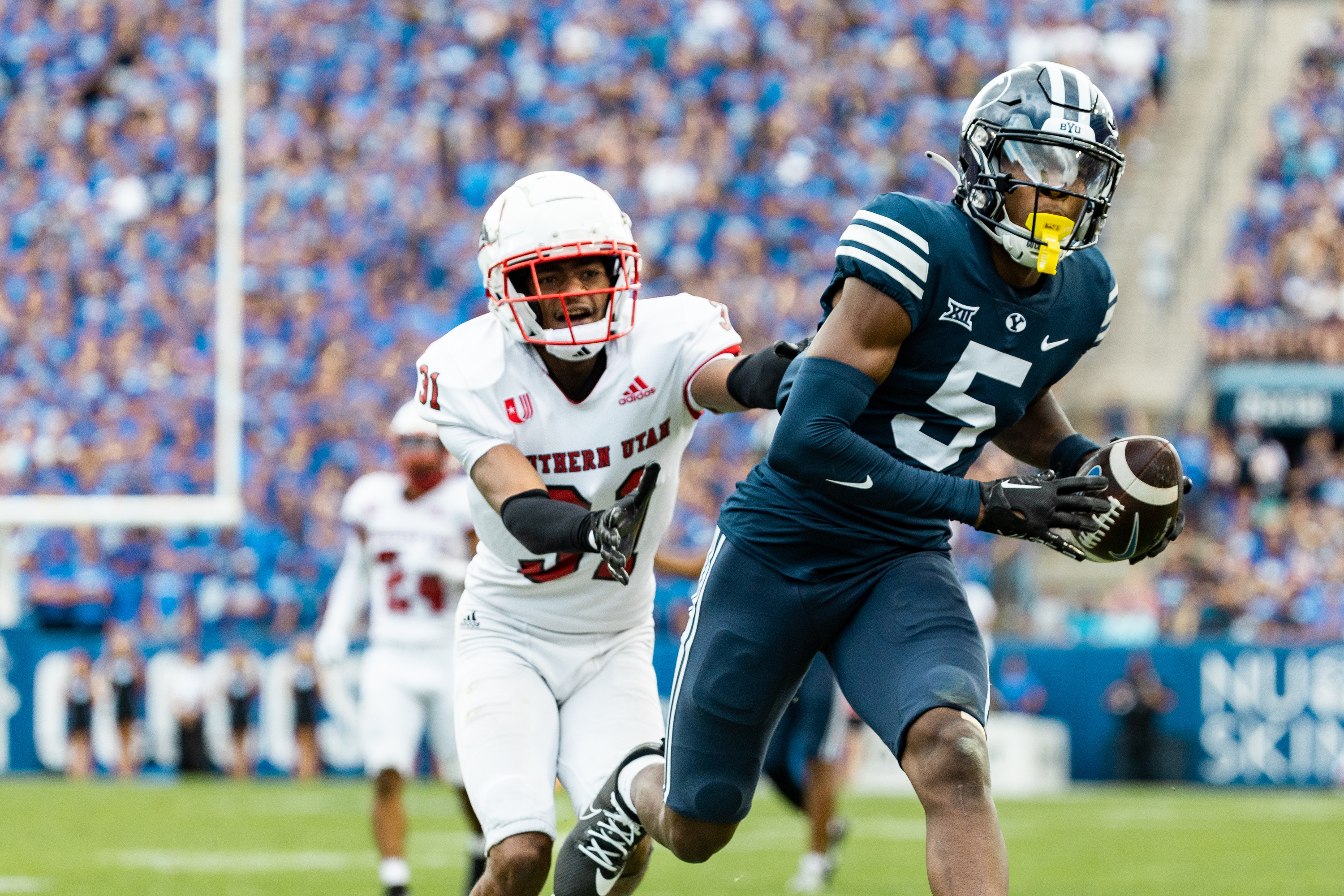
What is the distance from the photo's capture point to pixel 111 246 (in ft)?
41.1

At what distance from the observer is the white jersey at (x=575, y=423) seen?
14.0ft

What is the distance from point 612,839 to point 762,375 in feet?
3.67

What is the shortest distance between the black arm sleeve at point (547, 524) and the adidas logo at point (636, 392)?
35 centimetres

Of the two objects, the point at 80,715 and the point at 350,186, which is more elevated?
the point at 350,186

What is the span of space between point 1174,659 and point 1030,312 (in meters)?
10.2

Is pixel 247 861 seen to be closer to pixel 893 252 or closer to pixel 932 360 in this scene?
pixel 932 360

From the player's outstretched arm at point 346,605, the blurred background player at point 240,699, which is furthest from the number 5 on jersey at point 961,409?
the blurred background player at point 240,699

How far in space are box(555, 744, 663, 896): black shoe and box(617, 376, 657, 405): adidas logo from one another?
80cm

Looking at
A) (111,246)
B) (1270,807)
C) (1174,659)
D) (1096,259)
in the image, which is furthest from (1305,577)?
(1096,259)

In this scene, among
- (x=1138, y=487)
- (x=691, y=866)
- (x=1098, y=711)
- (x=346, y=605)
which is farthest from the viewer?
(x=1098, y=711)

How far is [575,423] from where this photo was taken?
169 inches

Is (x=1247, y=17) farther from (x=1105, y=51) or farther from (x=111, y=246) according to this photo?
(x=111, y=246)

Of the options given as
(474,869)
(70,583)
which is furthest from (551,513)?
(70,583)

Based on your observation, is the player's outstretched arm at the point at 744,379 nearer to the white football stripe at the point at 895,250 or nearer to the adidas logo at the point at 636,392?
the adidas logo at the point at 636,392
